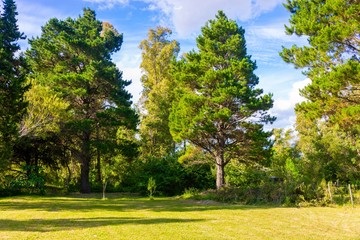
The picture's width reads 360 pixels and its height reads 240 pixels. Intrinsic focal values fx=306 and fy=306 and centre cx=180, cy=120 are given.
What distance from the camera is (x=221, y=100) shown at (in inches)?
788

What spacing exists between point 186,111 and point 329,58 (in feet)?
30.7

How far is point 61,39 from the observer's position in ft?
79.8

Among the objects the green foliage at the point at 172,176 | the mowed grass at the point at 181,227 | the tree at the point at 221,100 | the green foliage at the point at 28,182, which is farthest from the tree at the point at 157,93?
the mowed grass at the point at 181,227

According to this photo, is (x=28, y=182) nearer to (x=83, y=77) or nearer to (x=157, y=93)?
(x=83, y=77)

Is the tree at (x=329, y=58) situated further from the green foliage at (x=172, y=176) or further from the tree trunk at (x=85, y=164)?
the tree trunk at (x=85, y=164)

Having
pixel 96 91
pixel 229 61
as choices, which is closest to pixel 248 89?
pixel 229 61

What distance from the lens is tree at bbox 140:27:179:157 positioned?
30.2 m

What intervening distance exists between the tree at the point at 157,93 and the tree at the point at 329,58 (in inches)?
579

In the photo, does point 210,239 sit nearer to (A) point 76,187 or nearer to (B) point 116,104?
(B) point 116,104

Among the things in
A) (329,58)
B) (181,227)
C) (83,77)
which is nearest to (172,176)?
(83,77)

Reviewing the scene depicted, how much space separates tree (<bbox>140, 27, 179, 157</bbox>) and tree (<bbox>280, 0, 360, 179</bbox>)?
14718 millimetres

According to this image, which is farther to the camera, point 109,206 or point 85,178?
point 85,178

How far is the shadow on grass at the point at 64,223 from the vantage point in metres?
9.05

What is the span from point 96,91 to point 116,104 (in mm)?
2006
